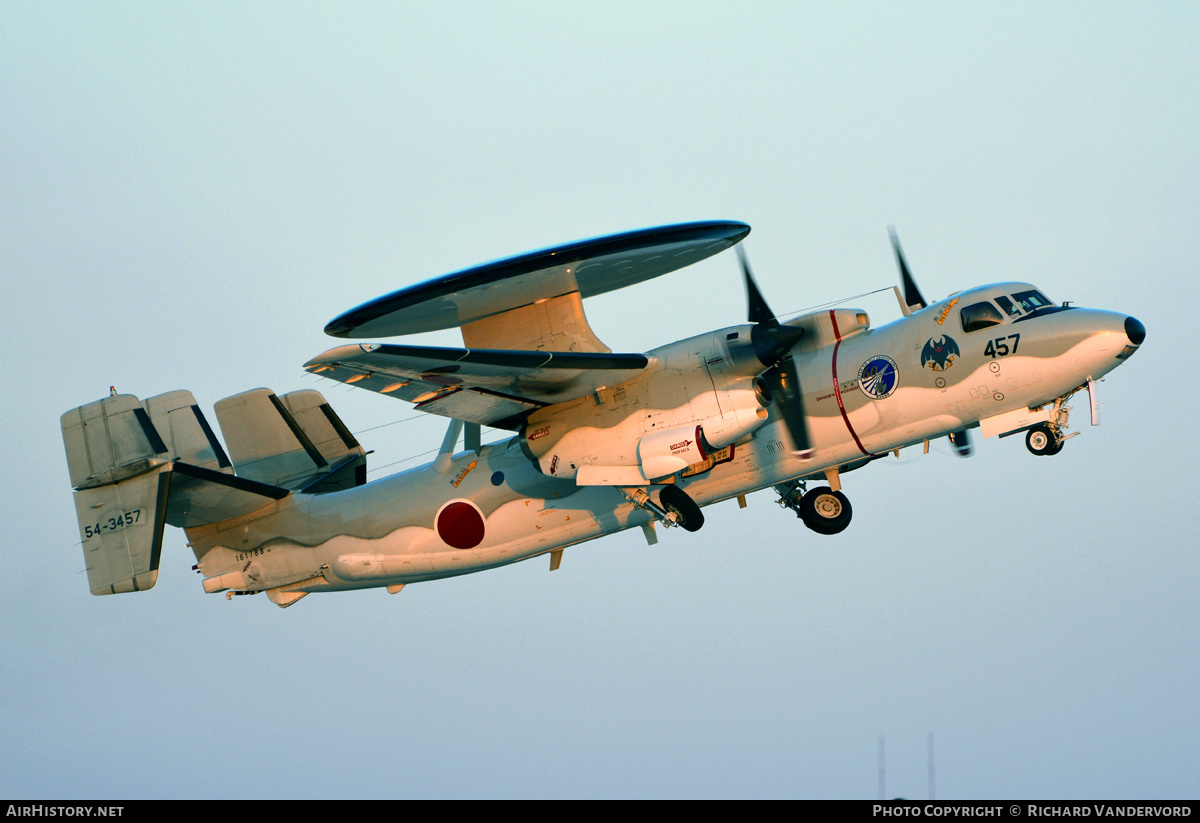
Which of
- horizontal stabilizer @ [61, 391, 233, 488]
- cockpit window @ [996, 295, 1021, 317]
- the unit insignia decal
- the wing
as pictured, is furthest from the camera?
horizontal stabilizer @ [61, 391, 233, 488]

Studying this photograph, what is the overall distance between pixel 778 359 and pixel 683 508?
9.02 feet

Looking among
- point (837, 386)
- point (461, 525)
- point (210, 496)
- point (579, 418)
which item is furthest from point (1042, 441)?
point (210, 496)

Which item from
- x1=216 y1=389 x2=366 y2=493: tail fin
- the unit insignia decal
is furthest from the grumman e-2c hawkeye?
x1=216 y1=389 x2=366 y2=493: tail fin

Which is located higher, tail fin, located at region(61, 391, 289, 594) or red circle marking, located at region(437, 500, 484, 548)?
tail fin, located at region(61, 391, 289, 594)

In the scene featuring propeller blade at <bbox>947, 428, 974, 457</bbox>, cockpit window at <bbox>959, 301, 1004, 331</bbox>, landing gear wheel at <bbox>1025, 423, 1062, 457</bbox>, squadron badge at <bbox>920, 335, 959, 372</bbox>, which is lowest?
propeller blade at <bbox>947, 428, 974, 457</bbox>

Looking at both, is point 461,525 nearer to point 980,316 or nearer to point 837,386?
point 837,386

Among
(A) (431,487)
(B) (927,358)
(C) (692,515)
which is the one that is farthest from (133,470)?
(B) (927,358)

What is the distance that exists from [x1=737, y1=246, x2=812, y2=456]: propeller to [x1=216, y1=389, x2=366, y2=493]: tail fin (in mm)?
9389

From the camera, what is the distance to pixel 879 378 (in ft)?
58.7

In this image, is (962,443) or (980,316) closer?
(980,316)

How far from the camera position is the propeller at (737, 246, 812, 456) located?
1750cm

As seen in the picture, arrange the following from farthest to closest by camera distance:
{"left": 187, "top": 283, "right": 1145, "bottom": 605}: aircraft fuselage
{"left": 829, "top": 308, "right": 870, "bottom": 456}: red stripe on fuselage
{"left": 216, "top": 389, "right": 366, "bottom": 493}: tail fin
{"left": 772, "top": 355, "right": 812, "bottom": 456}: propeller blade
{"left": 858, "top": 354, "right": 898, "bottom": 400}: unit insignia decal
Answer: {"left": 216, "top": 389, "right": 366, "bottom": 493}: tail fin, {"left": 772, "top": 355, "right": 812, "bottom": 456}: propeller blade, {"left": 829, "top": 308, "right": 870, "bottom": 456}: red stripe on fuselage, {"left": 858, "top": 354, "right": 898, "bottom": 400}: unit insignia decal, {"left": 187, "top": 283, "right": 1145, "bottom": 605}: aircraft fuselage

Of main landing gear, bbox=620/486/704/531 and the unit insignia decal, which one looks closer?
the unit insignia decal

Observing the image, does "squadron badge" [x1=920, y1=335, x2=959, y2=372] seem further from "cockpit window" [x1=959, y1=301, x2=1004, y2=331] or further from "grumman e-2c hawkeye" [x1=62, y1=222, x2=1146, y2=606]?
"cockpit window" [x1=959, y1=301, x2=1004, y2=331]
